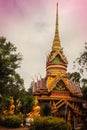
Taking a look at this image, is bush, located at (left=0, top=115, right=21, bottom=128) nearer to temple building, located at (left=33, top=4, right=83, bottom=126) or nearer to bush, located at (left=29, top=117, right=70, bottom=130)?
bush, located at (left=29, top=117, right=70, bottom=130)

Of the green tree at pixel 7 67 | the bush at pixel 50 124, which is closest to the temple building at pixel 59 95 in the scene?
the green tree at pixel 7 67

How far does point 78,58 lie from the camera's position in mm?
28203

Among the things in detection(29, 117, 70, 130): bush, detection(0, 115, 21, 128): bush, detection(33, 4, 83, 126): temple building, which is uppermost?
detection(33, 4, 83, 126): temple building

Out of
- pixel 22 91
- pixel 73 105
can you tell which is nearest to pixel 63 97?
pixel 73 105

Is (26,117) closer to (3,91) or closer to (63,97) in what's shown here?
(3,91)

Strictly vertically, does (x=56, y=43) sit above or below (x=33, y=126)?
above

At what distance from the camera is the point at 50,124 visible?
2177 cm

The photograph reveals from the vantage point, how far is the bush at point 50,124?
21.4m

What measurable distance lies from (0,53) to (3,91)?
12.2 ft

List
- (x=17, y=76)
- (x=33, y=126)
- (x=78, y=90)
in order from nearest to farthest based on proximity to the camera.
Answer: (x=33, y=126)
(x=17, y=76)
(x=78, y=90)

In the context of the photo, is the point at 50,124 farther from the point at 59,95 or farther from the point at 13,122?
the point at 59,95

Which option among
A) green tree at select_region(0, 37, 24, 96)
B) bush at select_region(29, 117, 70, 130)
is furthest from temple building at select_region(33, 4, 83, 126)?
bush at select_region(29, 117, 70, 130)

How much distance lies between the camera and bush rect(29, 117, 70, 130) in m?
21.4

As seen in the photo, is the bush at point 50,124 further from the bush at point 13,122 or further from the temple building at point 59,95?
the temple building at point 59,95
